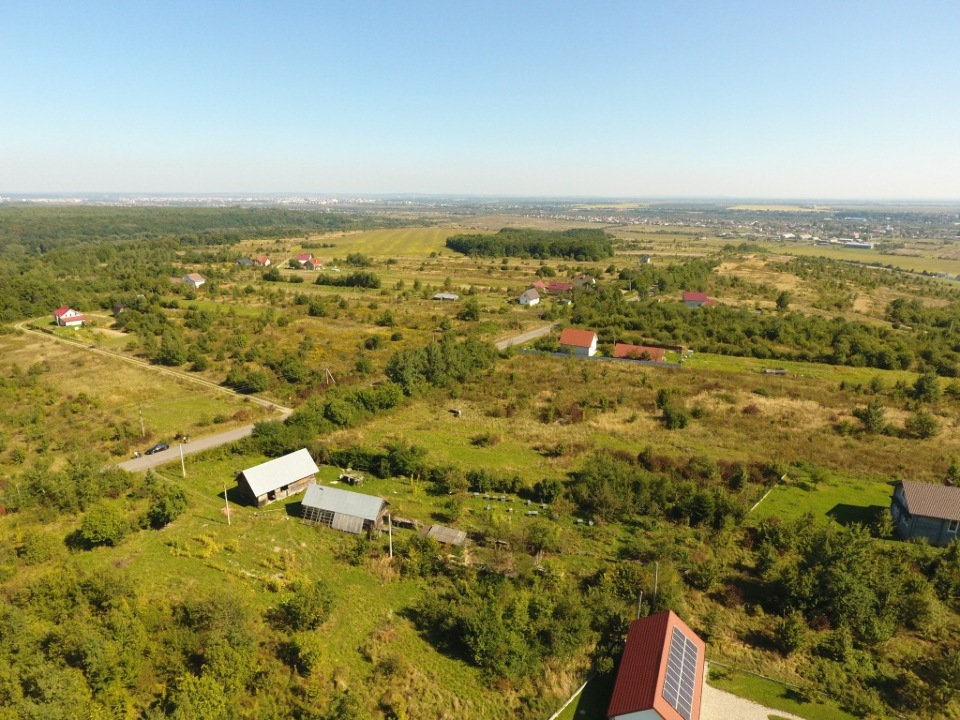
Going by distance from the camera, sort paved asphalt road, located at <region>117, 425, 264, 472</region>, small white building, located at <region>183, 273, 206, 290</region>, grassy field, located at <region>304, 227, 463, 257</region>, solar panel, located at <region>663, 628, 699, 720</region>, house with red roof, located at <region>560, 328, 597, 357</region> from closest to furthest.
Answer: solar panel, located at <region>663, 628, 699, 720</region>, paved asphalt road, located at <region>117, 425, 264, 472</region>, house with red roof, located at <region>560, 328, 597, 357</region>, small white building, located at <region>183, 273, 206, 290</region>, grassy field, located at <region>304, 227, 463, 257</region>

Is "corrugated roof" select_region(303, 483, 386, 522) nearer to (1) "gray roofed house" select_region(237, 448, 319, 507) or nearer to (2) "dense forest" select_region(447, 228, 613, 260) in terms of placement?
(1) "gray roofed house" select_region(237, 448, 319, 507)

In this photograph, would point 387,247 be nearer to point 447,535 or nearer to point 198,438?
point 198,438

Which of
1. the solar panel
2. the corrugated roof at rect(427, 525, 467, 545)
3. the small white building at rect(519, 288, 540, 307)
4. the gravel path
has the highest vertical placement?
the small white building at rect(519, 288, 540, 307)

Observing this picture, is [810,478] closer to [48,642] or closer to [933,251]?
[48,642]

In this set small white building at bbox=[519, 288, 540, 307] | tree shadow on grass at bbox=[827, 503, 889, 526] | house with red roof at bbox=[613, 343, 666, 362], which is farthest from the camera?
small white building at bbox=[519, 288, 540, 307]

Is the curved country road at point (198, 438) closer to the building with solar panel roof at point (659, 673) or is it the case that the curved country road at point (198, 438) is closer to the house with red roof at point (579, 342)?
the building with solar panel roof at point (659, 673)

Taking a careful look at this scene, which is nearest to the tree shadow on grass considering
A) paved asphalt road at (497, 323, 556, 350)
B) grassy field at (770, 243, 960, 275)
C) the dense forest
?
paved asphalt road at (497, 323, 556, 350)

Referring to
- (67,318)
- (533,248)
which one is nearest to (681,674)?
(67,318)
